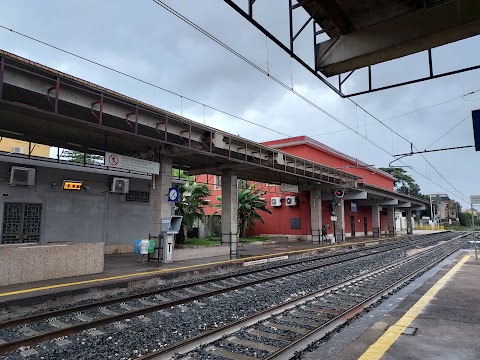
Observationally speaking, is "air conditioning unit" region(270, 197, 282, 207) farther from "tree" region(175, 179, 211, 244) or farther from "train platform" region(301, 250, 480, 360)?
"train platform" region(301, 250, 480, 360)

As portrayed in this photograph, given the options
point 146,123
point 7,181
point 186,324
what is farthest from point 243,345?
point 7,181

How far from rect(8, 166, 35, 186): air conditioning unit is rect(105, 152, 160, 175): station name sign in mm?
4385

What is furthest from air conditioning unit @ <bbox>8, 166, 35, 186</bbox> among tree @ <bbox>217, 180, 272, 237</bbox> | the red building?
the red building

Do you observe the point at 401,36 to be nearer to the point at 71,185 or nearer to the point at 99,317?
the point at 99,317

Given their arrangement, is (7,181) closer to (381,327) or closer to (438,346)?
(381,327)

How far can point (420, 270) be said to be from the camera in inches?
536

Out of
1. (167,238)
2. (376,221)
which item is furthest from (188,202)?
(376,221)

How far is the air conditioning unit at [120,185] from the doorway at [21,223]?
10.9 ft

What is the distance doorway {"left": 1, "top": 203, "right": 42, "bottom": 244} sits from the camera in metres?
14.0

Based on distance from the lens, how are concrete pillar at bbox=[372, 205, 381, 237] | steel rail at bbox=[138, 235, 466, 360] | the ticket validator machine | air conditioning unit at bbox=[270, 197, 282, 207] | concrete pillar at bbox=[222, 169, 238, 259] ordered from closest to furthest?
1. steel rail at bbox=[138, 235, 466, 360]
2. the ticket validator machine
3. concrete pillar at bbox=[222, 169, 238, 259]
4. air conditioning unit at bbox=[270, 197, 282, 207]
5. concrete pillar at bbox=[372, 205, 381, 237]

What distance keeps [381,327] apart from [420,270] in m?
9.16

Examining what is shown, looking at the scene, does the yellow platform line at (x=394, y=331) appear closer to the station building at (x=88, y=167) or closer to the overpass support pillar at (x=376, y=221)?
the station building at (x=88, y=167)

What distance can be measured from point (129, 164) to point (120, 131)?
2056 mm

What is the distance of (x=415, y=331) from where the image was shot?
555cm
